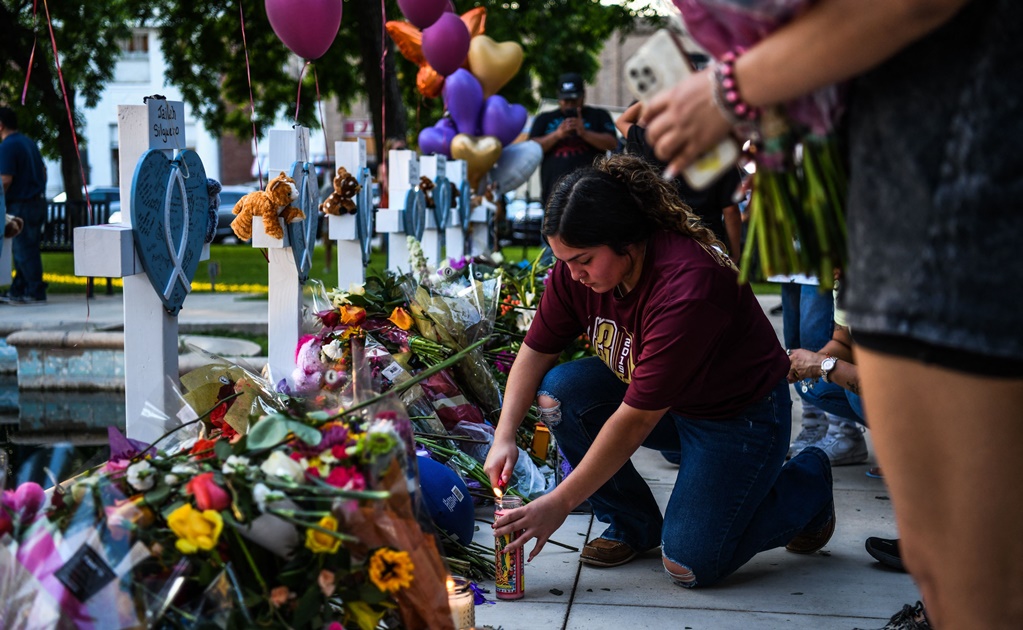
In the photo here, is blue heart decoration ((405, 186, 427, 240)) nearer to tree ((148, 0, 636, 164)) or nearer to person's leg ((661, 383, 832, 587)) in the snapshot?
person's leg ((661, 383, 832, 587))

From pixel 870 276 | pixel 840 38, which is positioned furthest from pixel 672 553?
pixel 840 38

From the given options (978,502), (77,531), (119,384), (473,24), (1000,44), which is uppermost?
(473,24)

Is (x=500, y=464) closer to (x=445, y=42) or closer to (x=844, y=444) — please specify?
(x=844, y=444)

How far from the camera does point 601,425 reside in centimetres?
310

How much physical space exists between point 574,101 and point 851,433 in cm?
377

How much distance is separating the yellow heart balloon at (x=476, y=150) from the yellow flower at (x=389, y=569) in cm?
614

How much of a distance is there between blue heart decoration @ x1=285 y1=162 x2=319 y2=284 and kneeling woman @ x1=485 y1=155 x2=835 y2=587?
1187 mm

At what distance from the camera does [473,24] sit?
832cm

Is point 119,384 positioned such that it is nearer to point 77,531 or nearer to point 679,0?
point 77,531

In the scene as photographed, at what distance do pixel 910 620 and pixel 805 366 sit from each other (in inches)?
39.2

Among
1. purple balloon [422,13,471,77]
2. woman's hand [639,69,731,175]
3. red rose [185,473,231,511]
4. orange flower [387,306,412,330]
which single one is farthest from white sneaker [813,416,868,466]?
purple balloon [422,13,471,77]

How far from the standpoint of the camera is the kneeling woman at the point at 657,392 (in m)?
2.53

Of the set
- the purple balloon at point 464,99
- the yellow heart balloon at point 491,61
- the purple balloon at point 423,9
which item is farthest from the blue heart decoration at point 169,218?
the yellow heart balloon at point 491,61

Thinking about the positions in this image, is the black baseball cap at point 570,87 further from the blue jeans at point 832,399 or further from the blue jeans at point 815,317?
the blue jeans at point 832,399
